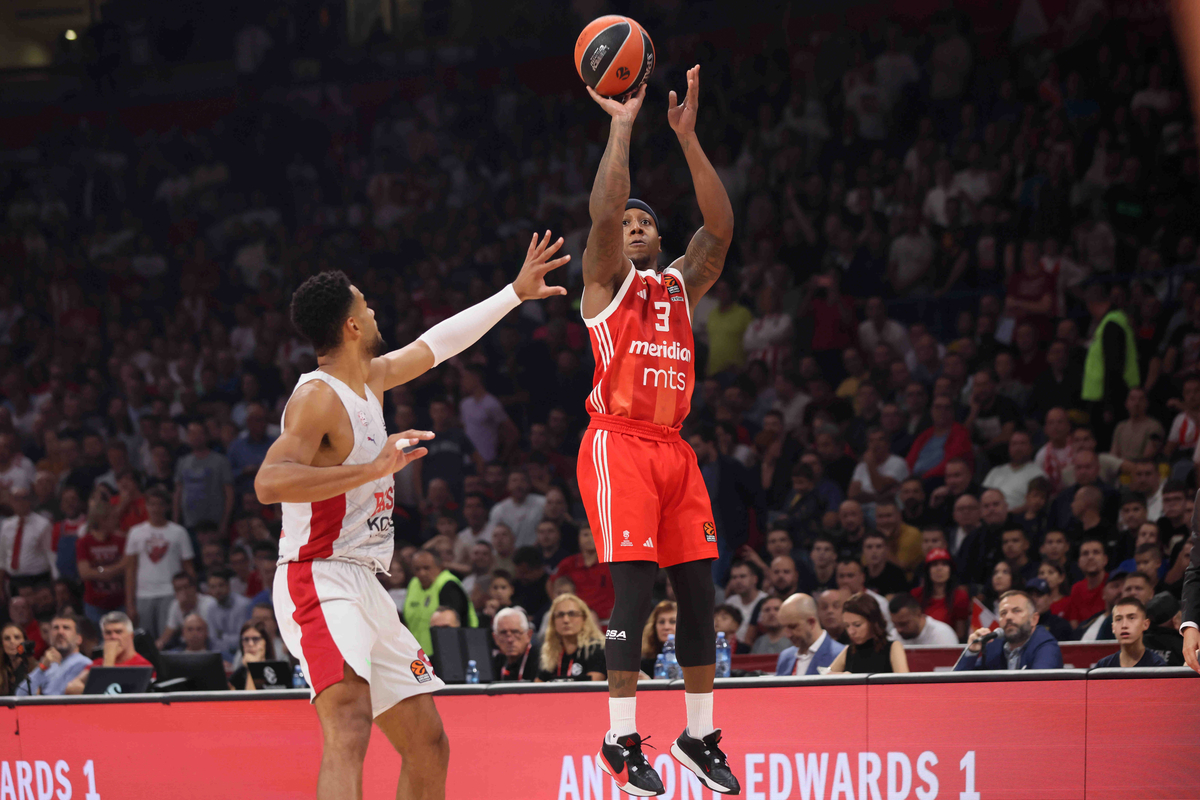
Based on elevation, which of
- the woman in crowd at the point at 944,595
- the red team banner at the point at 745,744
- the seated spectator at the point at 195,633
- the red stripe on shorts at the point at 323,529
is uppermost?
the red stripe on shorts at the point at 323,529

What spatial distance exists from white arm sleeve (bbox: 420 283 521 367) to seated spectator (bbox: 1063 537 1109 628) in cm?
514

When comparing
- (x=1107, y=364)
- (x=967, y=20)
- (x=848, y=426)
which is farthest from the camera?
(x=967, y=20)

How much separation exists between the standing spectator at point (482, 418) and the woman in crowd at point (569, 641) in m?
4.66

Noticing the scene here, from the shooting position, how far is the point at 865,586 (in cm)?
996

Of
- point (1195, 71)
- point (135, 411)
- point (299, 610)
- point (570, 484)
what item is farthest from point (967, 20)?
point (1195, 71)

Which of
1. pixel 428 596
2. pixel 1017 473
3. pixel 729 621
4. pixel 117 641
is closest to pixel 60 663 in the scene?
pixel 117 641

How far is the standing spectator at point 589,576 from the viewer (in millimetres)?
10864

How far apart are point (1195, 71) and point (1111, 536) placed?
28.5 ft

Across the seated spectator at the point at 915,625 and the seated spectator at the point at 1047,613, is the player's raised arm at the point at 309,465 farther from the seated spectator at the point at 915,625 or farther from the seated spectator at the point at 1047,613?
the seated spectator at the point at 1047,613

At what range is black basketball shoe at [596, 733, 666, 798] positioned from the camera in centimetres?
508

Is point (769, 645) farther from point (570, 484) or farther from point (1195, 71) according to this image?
point (1195, 71)

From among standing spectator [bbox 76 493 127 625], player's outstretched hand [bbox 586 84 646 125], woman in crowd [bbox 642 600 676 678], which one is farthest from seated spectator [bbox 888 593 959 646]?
standing spectator [bbox 76 493 127 625]

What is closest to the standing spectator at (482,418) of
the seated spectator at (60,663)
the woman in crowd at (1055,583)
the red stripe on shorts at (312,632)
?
the seated spectator at (60,663)

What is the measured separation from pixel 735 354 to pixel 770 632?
4326 mm
